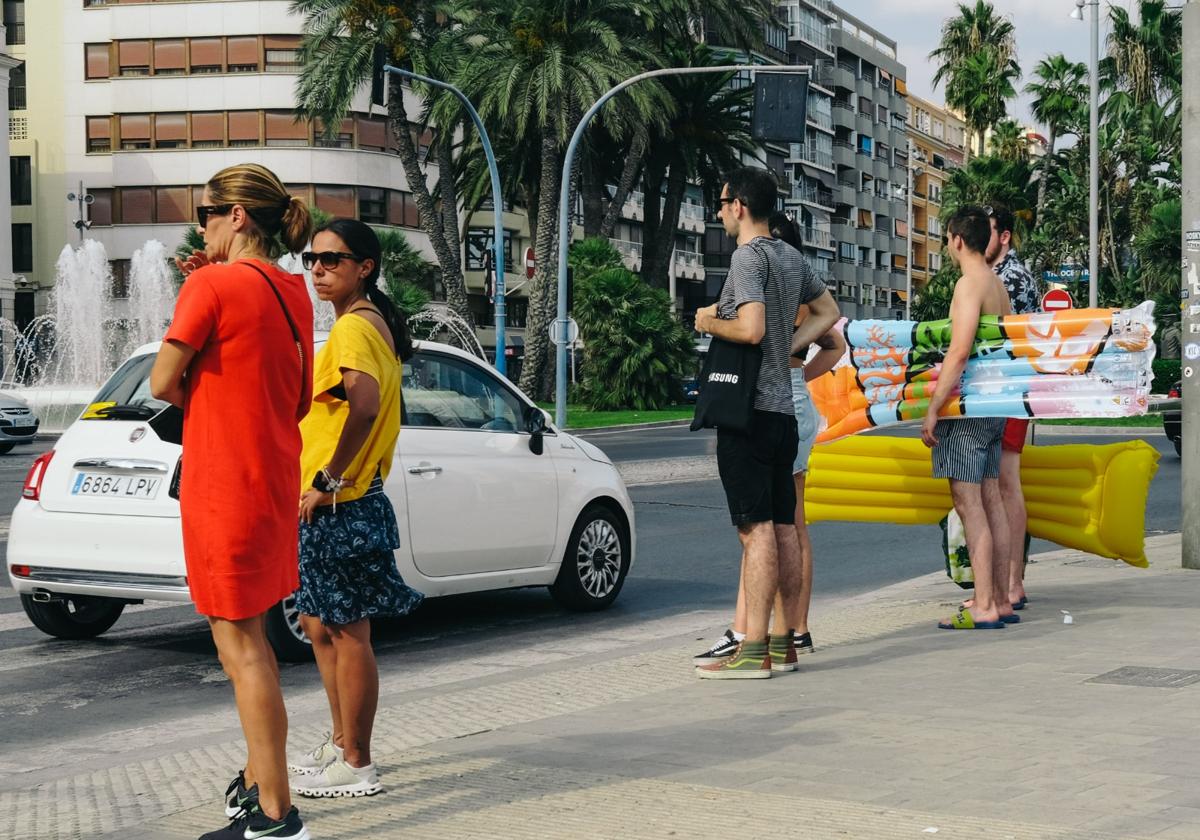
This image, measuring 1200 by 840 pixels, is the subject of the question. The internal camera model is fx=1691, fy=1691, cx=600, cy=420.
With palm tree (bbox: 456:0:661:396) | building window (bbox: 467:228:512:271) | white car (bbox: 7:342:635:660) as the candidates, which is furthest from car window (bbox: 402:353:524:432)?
building window (bbox: 467:228:512:271)

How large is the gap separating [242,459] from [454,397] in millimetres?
4854

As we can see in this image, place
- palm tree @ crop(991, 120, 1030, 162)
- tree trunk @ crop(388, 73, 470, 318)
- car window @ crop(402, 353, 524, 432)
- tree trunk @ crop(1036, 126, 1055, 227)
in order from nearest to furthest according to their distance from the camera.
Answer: car window @ crop(402, 353, 524, 432)
tree trunk @ crop(388, 73, 470, 318)
tree trunk @ crop(1036, 126, 1055, 227)
palm tree @ crop(991, 120, 1030, 162)

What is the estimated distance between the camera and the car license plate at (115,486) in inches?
318

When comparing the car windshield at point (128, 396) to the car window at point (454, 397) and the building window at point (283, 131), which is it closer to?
the car window at point (454, 397)

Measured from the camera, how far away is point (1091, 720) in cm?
591

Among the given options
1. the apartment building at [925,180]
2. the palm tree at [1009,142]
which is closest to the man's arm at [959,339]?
the palm tree at [1009,142]

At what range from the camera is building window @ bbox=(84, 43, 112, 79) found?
6869cm

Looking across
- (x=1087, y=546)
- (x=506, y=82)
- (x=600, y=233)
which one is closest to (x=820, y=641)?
(x=1087, y=546)

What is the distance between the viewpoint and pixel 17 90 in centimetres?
7062

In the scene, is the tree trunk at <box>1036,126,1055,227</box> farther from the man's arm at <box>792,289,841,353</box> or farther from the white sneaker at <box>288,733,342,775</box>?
the white sneaker at <box>288,733,342,775</box>

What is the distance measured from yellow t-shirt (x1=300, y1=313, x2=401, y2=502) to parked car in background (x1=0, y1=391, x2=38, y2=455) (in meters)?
24.6

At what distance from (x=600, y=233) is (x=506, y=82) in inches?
371

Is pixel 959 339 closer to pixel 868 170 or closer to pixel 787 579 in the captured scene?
pixel 787 579

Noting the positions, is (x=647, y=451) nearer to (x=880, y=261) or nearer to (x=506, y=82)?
(x=506, y=82)
